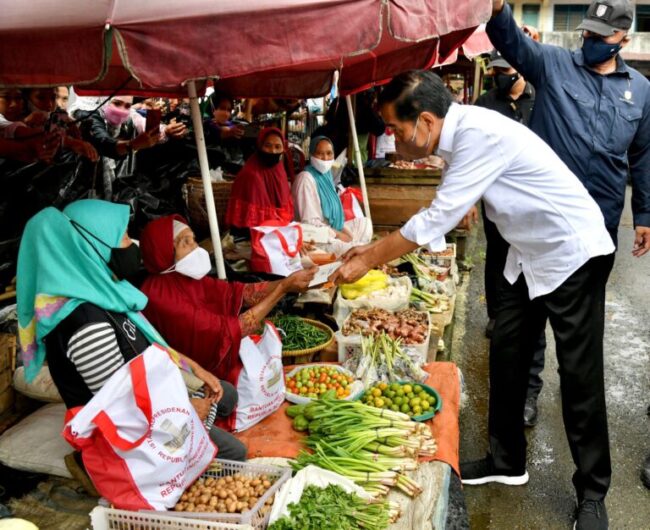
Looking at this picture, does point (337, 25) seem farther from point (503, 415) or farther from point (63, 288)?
point (503, 415)

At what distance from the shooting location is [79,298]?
258 cm

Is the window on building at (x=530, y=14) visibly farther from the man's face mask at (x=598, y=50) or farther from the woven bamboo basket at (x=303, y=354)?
the woven bamboo basket at (x=303, y=354)

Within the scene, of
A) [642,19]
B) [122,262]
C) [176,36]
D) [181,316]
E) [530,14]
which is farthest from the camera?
[530,14]

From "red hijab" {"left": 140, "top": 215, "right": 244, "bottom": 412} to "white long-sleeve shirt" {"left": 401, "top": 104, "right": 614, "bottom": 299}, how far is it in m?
1.14

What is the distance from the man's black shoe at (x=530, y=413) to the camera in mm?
4297

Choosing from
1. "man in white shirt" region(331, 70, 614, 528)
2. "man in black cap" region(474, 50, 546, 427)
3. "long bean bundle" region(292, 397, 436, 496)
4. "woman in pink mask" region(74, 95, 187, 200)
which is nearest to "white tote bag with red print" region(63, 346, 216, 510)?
"long bean bundle" region(292, 397, 436, 496)

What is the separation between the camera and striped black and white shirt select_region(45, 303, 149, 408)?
101 inches

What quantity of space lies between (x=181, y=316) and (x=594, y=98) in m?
2.62

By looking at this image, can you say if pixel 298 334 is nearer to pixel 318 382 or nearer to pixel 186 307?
pixel 318 382

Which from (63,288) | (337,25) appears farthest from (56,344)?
(337,25)

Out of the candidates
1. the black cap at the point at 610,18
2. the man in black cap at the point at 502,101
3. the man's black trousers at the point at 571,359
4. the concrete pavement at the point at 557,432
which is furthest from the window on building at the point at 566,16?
the man's black trousers at the point at 571,359

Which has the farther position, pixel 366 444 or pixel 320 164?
pixel 320 164

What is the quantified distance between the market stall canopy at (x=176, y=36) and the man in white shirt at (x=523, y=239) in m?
0.50

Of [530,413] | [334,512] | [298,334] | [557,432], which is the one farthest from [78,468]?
[557,432]
